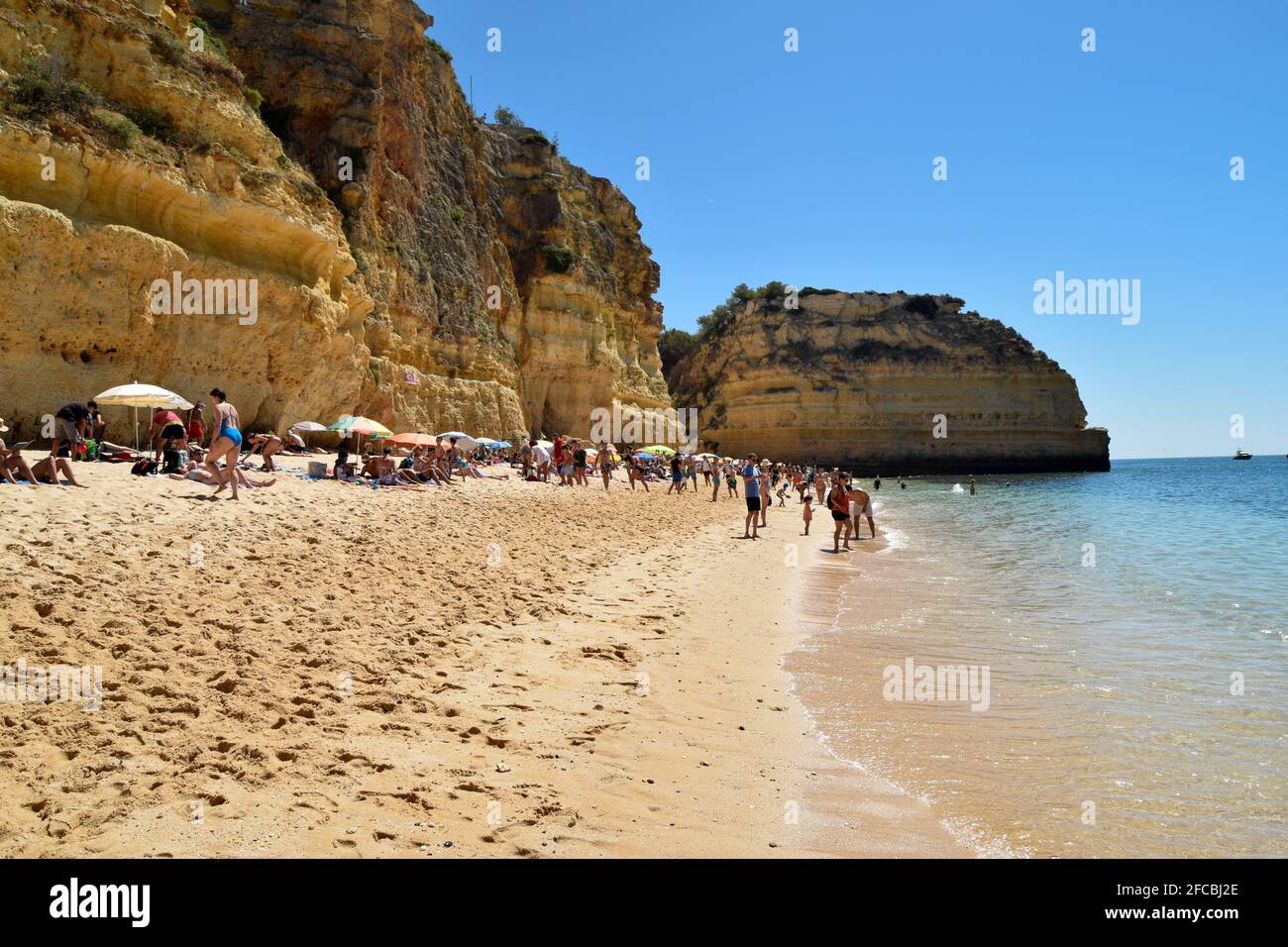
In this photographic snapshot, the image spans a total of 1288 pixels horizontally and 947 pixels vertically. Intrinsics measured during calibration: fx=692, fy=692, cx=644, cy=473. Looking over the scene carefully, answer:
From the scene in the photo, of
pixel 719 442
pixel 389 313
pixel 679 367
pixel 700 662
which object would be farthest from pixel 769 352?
pixel 700 662

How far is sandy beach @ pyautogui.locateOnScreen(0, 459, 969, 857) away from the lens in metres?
3.07

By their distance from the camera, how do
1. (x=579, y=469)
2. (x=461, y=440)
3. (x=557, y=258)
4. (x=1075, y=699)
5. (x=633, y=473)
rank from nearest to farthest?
(x=1075, y=699) → (x=461, y=440) → (x=579, y=469) → (x=633, y=473) → (x=557, y=258)

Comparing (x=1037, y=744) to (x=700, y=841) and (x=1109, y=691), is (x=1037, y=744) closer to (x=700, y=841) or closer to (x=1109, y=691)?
(x=1109, y=691)

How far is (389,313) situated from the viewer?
25016mm

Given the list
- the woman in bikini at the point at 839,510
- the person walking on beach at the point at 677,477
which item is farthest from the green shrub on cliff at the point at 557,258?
the woman in bikini at the point at 839,510

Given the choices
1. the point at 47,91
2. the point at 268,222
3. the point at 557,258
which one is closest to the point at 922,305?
the point at 557,258

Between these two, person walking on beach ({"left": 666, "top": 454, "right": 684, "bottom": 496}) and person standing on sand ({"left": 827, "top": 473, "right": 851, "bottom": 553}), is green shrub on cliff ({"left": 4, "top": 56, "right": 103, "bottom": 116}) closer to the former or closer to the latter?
person standing on sand ({"left": 827, "top": 473, "right": 851, "bottom": 553})

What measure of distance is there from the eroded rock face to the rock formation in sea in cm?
3257

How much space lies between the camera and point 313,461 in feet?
46.8

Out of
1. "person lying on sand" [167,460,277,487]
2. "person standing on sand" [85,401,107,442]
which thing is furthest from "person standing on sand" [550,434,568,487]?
"person lying on sand" [167,460,277,487]

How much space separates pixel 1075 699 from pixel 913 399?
63.5 m

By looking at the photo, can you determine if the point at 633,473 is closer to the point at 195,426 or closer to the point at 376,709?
the point at 195,426
